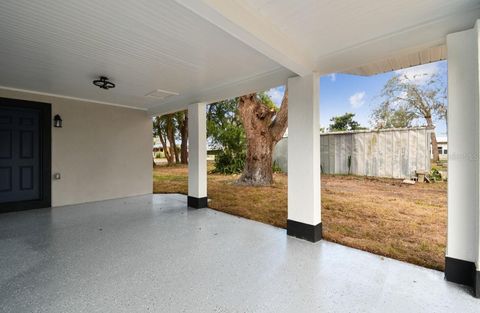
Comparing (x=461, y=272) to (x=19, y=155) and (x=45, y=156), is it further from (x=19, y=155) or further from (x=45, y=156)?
(x=19, y=155)

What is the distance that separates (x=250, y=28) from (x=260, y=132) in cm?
515

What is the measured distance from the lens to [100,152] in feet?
18.4

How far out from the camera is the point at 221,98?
4.39 m

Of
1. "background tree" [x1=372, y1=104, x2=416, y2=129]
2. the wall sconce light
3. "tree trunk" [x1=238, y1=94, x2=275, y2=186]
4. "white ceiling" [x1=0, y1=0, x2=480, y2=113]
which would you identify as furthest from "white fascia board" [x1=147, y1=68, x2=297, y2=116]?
"background tree" [x1=372, y1=104, x2=416, y2=129]

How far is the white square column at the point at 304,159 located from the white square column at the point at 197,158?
Result: 2.25 metres

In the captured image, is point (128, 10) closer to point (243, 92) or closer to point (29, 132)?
point (243, 92)

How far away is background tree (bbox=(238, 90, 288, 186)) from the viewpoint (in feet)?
23.0

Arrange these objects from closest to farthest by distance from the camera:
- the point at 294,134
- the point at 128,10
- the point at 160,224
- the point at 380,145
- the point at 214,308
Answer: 1. the point at 214,308
2. the point at 128,10
3. the point at 294,134
4. the point at 160,224
5. the point at 380,145

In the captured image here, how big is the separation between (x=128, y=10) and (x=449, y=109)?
9.88 feet

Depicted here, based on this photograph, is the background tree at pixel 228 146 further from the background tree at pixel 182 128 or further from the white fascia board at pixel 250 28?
the white fascia board at pixel 250 28

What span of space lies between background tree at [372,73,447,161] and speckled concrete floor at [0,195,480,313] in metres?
6.69

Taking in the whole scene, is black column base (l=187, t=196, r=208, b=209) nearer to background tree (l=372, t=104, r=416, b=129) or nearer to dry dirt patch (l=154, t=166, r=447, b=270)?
dry dirt patch (l=154, t=166, r=447, b=270)

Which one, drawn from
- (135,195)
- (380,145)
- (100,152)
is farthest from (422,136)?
(100,152)

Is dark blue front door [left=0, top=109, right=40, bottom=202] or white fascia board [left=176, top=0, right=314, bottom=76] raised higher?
white fascia board [left=176, top=0, right=314, bottom=76]
